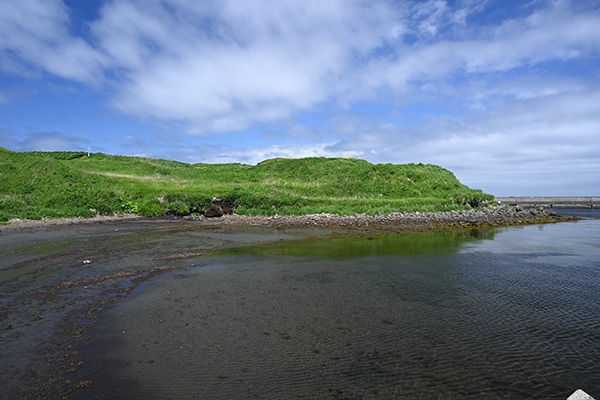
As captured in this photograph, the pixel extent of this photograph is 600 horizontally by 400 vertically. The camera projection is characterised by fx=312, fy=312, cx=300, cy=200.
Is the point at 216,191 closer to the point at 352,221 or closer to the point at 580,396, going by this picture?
the point at 352,221

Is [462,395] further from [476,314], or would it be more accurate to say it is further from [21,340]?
[21,340]

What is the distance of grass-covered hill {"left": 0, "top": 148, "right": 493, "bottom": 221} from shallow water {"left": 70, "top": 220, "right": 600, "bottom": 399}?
2119 centimetres

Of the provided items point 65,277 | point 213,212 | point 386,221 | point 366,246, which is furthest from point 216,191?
point 65,277

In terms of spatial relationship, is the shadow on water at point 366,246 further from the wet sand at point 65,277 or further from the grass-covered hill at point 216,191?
the grass-covered hill at point 216,191

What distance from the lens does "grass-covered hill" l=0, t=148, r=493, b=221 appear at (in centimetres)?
2820

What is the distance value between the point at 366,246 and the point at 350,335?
11.1 m

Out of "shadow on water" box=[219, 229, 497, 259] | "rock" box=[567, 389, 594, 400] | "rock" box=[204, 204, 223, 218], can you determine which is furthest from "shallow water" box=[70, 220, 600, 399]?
"rock" box=[204, 204, 223, 218]

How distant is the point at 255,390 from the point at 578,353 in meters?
5.70

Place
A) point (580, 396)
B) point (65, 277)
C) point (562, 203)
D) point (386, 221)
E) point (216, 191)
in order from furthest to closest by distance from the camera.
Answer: point (562, 203) < point (216, 191) < point (386, 221) < point (65, 277) < point (580, 396)

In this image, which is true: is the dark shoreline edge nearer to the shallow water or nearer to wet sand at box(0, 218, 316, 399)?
wet sand at box(0, 218, 316, 399)

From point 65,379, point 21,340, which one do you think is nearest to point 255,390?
point 65,379

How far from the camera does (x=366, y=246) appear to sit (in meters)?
17.0

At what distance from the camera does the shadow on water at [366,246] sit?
1490 centimetres

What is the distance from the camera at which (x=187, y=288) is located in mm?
9008
